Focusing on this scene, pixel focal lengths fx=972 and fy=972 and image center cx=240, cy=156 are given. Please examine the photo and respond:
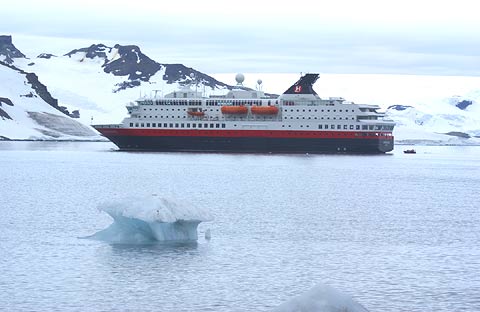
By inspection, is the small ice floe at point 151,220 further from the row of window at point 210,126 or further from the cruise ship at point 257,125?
the row of window at point 210,126

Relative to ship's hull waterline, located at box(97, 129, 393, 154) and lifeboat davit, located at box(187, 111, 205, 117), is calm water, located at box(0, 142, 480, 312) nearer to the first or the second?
ship's hull waterline, located at box(97, 129, 393, 154)

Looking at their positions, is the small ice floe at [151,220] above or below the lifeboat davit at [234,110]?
below

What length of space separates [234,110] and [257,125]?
285 cm

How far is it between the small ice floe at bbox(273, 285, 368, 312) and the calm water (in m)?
5.57

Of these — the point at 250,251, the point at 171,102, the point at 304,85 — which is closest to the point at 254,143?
the point at 304,85

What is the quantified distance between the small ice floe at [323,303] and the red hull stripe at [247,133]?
81598mm

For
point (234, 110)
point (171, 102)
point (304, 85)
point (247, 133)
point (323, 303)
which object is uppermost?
point (304, 85)

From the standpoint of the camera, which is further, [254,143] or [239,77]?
[239,77]

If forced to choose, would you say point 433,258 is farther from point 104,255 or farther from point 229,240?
point 104,255

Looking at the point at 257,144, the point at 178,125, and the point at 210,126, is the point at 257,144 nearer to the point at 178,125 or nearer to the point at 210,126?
the point at 210,126

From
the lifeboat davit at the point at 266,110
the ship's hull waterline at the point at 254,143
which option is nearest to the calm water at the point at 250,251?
the ship's hull waterline at the point at 254,143

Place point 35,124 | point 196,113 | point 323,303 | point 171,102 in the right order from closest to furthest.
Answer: point 323,303
point 196,113
point 171,102
point 35,124

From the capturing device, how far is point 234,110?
98.3m

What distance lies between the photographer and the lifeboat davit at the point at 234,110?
98250 mm
